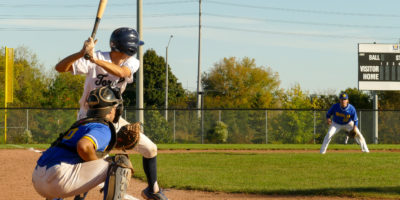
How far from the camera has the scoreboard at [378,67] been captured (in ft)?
97.7

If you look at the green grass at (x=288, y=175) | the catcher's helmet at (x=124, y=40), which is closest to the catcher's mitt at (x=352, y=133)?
the green grass at (x=288, y=175)

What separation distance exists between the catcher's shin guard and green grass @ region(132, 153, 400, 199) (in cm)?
443

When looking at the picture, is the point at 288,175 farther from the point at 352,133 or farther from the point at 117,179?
the point at 117,179

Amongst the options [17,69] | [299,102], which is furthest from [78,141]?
[17,69]

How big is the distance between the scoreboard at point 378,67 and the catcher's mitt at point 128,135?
26336mm

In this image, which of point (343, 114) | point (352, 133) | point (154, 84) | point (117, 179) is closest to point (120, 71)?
point (117, 179)

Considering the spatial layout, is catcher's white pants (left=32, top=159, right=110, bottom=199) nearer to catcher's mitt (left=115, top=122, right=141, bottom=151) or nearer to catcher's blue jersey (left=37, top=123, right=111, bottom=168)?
catcher's blue jersey (left=37, top=123, right=111, bottom=168)

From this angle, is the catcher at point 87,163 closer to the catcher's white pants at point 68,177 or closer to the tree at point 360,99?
the catcher's white pants at point 68,177

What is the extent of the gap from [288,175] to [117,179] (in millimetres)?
7068

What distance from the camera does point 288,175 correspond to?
11414 millimetres

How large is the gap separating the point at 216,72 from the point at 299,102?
37319 millimetres

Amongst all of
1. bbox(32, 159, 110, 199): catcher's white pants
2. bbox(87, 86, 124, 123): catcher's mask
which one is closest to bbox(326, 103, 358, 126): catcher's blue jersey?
bbox(87, 86, 124, 123): catcher's mask

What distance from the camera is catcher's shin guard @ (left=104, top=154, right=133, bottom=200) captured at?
15.8 feet

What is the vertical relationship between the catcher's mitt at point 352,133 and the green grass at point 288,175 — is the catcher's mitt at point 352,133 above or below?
above
